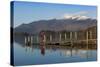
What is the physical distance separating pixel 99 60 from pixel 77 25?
0.60 meters

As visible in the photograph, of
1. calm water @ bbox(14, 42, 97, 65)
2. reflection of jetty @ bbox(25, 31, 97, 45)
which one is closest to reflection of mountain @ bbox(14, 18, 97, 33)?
reflection of jetty @ bbox(25, 31, 97, 45)

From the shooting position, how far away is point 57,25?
2.80 meters

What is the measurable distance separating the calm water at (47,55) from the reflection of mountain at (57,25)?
0.70ft

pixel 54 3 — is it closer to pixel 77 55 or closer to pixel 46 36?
pixel 46 36

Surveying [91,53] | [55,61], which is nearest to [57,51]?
[55,61]

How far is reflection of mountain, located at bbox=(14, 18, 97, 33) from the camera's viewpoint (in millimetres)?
2648

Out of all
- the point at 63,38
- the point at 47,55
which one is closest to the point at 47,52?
the point at 47,55

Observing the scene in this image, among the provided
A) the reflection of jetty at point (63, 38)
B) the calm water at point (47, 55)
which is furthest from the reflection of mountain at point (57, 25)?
the calm water at point (47, 55)

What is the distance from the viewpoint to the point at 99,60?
3.03 meters

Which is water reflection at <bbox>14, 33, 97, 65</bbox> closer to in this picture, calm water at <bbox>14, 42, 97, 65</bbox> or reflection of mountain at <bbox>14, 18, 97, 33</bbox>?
calm water at <bbox>14, 42, 97, 65</bbox>

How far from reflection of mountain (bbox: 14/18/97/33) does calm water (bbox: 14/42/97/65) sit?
213 millimetres

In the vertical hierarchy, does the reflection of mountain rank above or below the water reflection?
above

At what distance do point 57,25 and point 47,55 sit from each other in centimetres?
42

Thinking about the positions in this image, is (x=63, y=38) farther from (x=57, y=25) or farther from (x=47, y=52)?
(x=47, y=52)
